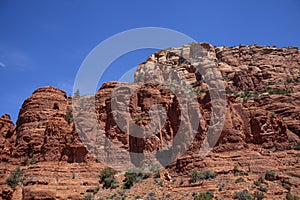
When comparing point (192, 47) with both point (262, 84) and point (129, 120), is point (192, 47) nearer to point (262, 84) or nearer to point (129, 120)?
point (262, 84)

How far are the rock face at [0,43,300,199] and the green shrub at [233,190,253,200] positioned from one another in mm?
982

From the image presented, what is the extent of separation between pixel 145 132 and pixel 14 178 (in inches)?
729

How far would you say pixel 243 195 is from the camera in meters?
32.7

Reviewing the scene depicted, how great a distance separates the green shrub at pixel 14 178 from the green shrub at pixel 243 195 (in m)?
27.0

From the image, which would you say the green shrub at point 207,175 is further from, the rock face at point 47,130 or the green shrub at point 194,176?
the rock face at point 47,130

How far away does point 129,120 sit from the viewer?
52969 mm

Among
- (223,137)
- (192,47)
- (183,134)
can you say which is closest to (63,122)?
(183,134)

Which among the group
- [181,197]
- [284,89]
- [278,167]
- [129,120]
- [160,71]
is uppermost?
[160,71]

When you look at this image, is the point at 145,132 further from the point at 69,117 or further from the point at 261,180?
the point at 261,180

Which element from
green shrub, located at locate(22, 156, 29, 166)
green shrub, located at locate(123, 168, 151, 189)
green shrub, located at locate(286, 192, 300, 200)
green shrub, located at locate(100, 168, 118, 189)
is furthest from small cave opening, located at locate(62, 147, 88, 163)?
green shrub, located at locate(286, 192, 300, 200)

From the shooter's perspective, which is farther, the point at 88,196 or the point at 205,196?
the point at 88,196

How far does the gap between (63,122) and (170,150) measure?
1766 cm

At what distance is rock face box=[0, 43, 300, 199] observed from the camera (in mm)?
41781

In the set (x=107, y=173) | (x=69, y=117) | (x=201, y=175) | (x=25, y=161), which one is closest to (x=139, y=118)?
(x=107, y=173)
